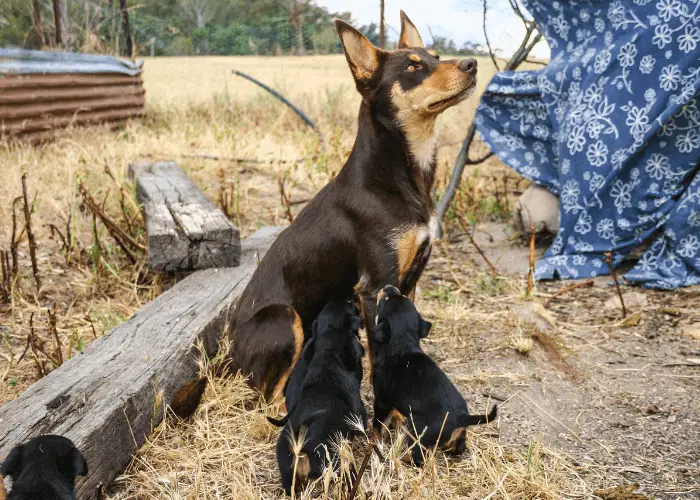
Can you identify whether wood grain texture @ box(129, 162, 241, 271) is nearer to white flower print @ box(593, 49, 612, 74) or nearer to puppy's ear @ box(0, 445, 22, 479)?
puppy's ear @ box(0, 445, 22, 479)

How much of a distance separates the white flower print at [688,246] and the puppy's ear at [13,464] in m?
4.42

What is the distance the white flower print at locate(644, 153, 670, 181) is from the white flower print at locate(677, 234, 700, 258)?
49 centimetres

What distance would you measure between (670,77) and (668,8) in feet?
1.54

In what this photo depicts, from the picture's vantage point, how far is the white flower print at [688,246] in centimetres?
467

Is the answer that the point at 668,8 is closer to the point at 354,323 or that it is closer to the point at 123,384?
the point at 354,323

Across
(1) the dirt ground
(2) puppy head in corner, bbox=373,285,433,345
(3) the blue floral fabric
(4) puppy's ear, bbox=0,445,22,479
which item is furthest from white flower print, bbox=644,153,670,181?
(4) puppy's ear, bbox=0,445,22,479

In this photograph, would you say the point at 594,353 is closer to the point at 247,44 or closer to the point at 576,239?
the point at 576,239

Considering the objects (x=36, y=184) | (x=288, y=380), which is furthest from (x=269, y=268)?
(x=36, y=184)

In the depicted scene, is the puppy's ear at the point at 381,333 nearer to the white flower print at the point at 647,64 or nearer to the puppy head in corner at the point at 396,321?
the puppy head in corner at the point at 396,321

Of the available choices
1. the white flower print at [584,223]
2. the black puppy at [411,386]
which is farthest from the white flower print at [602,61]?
the black puppy at [411,386]

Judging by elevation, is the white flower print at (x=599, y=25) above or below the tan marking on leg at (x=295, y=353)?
above

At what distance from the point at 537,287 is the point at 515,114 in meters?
1.68

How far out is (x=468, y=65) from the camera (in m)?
3.09

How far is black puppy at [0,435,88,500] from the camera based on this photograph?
1.95 metres
